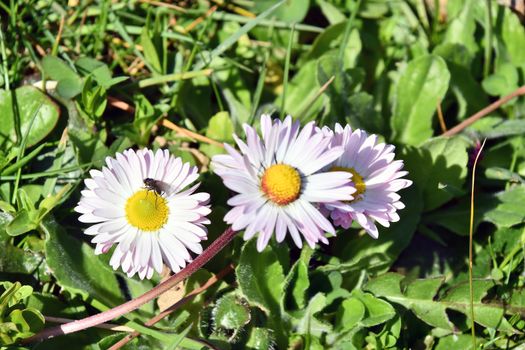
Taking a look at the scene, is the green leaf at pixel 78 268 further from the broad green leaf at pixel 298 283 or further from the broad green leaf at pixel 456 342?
the broad green leaf at pixel 456 342

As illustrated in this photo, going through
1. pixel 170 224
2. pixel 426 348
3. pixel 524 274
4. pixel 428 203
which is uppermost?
pixel 170 224

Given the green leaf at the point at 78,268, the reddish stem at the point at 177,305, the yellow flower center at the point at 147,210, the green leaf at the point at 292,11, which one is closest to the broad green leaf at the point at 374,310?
the reddish stem at the point at 177,305

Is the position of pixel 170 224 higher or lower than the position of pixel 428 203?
higher

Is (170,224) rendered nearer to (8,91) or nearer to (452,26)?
(8,91)

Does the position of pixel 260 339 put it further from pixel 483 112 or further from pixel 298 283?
pixel 483 112

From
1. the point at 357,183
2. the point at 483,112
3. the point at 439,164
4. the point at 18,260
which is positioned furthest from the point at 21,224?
the point at 483,112

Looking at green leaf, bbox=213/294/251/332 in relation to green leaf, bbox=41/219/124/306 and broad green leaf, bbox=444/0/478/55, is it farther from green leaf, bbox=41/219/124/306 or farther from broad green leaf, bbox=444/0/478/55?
broad green leaf, bbox=444/0/478/55


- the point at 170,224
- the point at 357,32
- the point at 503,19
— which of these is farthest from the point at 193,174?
the point at 503,19

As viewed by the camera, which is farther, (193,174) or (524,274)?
(524,274)

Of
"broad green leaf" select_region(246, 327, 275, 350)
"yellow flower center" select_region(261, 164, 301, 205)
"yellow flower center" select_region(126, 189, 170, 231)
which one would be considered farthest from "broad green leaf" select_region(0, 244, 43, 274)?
"yellow flower center" select_region(261, 164, 301, 205)
